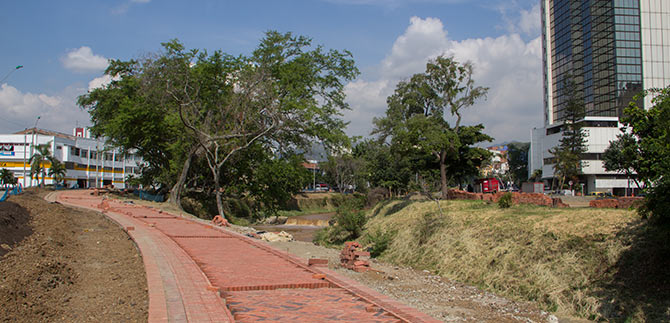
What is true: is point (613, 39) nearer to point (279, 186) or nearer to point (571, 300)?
point (279, 186)

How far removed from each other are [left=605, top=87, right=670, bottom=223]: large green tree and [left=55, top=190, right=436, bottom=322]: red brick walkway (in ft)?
15.8

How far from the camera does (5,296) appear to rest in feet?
20.3

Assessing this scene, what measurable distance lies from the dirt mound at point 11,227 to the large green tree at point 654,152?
463 inches

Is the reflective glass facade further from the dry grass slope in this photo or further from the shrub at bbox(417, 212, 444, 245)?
the dry grass slope

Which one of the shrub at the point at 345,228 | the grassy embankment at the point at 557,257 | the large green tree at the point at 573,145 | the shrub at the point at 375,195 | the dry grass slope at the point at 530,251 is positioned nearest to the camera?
the grassy embankment at the point at 557,257

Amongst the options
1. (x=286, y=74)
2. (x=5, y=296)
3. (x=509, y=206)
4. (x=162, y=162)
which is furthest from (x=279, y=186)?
(x=5, y=296)

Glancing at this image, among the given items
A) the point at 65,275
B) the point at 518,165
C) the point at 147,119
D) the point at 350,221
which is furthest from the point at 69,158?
the point at 518,165

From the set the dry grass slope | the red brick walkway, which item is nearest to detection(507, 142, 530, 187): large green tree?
the dry grass slope

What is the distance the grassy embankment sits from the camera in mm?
9625

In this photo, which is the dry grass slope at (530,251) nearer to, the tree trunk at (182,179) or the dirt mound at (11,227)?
the dirt mound at (11,227)

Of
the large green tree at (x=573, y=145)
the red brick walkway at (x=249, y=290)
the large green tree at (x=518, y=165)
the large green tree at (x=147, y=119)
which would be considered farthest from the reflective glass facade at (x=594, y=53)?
the red brick walkway at (x=249, y=290)

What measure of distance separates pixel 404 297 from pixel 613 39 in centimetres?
7475

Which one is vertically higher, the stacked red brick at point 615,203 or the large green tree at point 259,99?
the large green tree at point 259,99

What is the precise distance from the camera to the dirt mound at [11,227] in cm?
978
